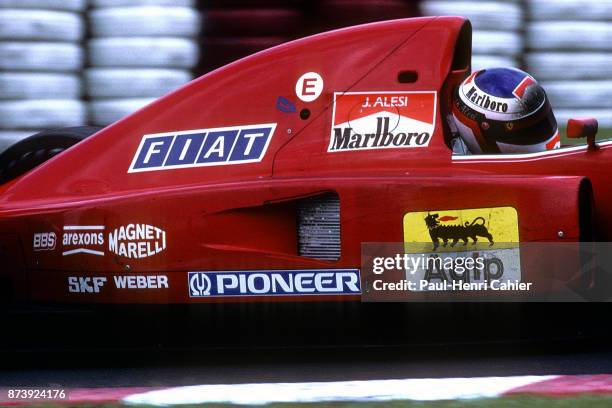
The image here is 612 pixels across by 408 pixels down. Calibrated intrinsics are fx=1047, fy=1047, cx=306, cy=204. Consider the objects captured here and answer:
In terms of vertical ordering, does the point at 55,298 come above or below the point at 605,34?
below

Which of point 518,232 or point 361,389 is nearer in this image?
point 361,389

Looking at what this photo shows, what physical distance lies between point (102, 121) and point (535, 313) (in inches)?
147

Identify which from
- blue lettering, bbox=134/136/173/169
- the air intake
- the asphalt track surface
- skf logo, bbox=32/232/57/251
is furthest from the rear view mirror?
skf logo, bbox=32/232/57/251

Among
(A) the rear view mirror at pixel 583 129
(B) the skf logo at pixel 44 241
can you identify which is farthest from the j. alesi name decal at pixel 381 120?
(B) the skf logo at pixel 44 241

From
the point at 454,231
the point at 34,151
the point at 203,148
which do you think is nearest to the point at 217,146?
the point at 203,148

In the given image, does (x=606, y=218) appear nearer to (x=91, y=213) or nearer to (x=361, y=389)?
(x=361, y=389)

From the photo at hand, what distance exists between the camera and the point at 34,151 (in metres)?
4.56

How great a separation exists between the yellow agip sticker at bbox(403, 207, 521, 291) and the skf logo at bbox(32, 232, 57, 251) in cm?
124

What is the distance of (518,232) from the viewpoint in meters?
3.35

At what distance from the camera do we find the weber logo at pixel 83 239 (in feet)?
11.8

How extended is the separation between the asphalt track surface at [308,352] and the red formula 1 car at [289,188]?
136 millimetres

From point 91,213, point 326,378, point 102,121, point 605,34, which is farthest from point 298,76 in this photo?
point 605,34

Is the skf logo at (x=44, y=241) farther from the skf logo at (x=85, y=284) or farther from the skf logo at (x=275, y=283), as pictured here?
the skf logo at (x=275, y=283)

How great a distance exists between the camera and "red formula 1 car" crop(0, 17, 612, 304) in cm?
339
